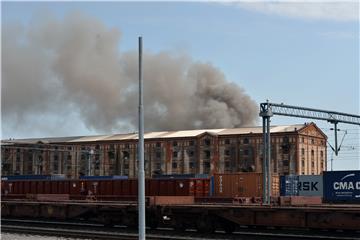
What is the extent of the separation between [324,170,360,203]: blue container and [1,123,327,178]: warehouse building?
4732 centimetres

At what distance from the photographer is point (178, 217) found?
30.0 metres

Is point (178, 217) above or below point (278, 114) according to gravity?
below

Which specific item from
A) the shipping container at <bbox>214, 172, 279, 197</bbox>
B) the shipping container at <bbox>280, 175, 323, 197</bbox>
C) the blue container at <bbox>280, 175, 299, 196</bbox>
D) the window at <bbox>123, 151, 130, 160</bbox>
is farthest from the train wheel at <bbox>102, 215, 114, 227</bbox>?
the window at <bbox>123, 151, 130, 160</bbox>

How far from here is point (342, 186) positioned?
41.4 m

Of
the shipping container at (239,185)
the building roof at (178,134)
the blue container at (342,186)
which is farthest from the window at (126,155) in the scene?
the blue container at (342,186)

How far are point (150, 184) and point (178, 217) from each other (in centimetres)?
1453

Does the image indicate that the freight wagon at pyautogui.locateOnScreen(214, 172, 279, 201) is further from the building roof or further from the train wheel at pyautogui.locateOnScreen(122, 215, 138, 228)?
the building roof

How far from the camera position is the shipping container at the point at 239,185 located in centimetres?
4247

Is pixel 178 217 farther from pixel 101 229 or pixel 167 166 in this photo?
pixel 167 166

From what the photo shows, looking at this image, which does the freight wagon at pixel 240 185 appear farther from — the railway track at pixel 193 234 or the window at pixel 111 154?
the window at pixel 111 154

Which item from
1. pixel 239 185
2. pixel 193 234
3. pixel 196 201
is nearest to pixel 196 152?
pixel 239 185

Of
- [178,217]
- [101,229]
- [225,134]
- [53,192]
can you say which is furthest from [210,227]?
[225,134]

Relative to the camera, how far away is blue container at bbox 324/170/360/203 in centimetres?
4009

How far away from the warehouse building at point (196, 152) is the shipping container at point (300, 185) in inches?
1650
